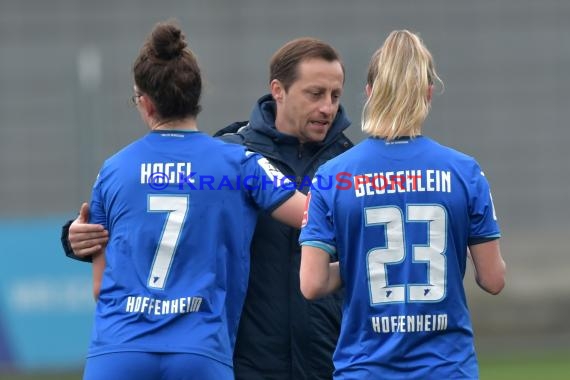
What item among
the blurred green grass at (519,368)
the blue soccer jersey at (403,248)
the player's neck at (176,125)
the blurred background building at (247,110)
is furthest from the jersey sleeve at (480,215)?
the blurred background building at (247,110)

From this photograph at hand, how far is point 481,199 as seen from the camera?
13.5 ft

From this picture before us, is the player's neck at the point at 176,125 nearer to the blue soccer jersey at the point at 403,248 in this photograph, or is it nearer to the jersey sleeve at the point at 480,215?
the blue soccer jersey at the point at 403,248

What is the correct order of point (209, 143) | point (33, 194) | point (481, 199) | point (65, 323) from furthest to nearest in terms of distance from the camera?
point (33, 194)
point (65, 323)
point (209, 143)
point (481, 199)

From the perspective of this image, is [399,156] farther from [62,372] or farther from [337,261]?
[62,372]

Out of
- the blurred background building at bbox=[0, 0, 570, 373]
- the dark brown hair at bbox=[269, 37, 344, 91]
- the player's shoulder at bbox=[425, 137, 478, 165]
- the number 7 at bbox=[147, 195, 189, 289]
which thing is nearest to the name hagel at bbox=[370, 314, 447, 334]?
the player's shoulder at bbox=[425, 137, 478, 165]

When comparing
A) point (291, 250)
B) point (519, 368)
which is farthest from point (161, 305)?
point (519, 368)

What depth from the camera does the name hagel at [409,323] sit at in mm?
4035

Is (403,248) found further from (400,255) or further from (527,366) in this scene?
(527,366)

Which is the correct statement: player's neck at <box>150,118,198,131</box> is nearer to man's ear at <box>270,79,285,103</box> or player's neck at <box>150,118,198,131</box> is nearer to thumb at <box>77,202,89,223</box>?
thumb at <box>77,202,89,223</box>

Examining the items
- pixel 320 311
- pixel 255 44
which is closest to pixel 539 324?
pixel 255 44

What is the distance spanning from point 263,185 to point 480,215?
0.81 m

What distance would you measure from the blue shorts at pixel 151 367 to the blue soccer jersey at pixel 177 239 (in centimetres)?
3

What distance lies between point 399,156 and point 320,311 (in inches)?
38.9

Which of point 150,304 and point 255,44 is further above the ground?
point 255,44
